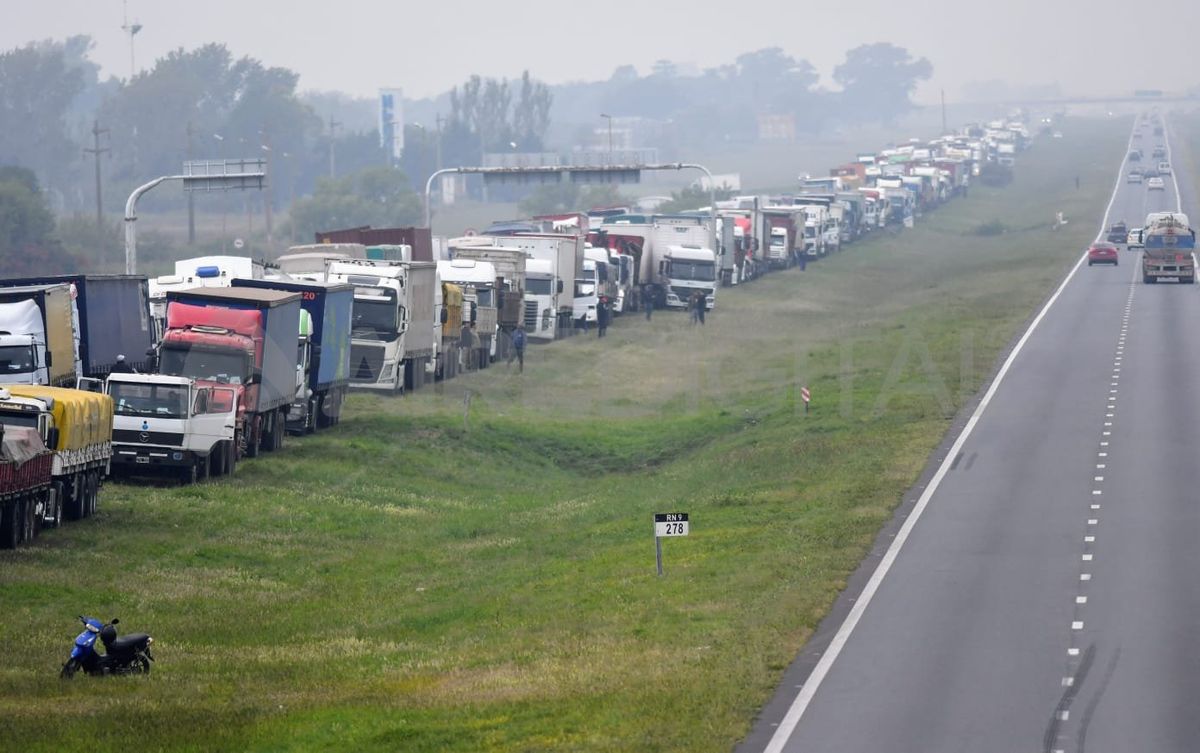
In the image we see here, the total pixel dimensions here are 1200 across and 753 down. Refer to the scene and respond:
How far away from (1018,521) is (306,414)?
20284mm

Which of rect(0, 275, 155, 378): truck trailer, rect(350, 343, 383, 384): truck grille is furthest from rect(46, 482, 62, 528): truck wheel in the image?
rect(350, 343, 383, 384): truck grille

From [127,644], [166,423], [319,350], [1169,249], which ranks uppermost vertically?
[1169,249]

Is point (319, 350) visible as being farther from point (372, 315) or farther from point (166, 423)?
point (166, 423)

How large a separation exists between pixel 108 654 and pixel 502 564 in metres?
11.1

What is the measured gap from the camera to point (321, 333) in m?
46.0

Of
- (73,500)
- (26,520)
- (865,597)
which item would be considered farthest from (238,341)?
(865,597)

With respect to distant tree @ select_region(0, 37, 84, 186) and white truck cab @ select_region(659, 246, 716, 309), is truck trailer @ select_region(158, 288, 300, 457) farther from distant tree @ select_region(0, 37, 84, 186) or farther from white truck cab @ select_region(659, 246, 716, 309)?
distant tree @ select_region(0, 37, 84, 186)

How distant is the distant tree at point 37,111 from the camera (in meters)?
180

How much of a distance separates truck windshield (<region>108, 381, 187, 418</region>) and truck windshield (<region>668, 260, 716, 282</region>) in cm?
4873

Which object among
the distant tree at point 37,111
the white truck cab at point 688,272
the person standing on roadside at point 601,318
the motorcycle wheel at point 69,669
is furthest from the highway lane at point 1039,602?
the distant tree at point 37,111

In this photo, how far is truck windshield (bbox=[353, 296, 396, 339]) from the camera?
2034 inches

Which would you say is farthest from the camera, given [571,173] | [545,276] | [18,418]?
[571,173]

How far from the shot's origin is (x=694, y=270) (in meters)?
84.5

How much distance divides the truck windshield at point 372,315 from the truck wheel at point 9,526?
71.6 ft
